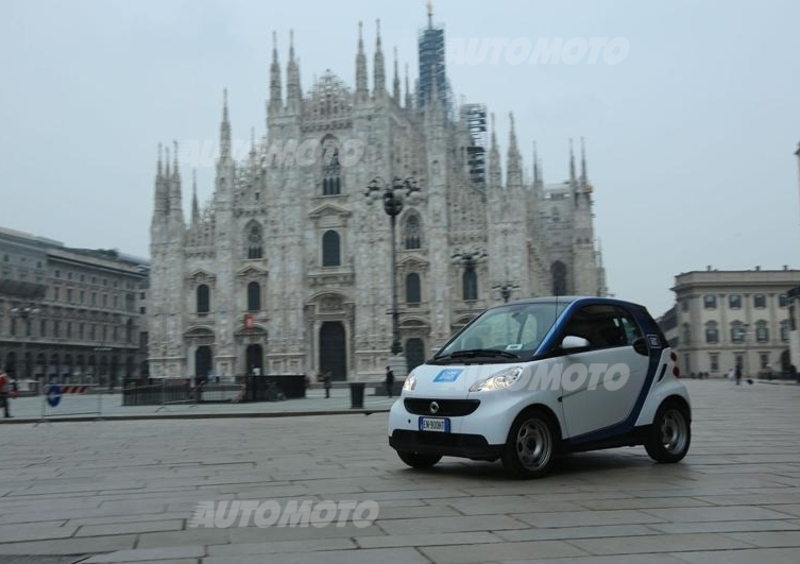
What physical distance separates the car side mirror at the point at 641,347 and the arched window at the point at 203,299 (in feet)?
146

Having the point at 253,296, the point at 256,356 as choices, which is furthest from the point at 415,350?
the point at 253,296

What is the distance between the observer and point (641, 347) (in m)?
7.89

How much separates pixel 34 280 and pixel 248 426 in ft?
171

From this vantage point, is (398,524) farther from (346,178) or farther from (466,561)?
(346,178)

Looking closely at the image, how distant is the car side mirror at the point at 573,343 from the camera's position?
7.05 m

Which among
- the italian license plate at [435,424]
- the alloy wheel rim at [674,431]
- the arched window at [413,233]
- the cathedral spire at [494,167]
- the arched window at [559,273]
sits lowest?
the alloy wheel rim at [674,431]

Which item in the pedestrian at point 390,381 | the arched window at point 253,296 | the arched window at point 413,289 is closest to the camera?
the pedestrian at point 390,381

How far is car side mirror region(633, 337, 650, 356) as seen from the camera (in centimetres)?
786

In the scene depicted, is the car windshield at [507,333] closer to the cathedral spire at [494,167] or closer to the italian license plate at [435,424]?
the italian license plate at [435,424]

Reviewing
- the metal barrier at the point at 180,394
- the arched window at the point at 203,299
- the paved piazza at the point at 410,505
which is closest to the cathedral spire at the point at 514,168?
the arched window at the point at 203,299

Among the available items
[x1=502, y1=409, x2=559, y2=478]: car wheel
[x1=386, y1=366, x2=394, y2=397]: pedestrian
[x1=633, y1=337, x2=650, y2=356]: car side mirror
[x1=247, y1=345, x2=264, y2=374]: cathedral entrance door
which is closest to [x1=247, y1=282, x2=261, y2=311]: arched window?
[x1=247, y1=345, x2=264, y2=374]: cathedral entrance door

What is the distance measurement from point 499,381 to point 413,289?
40.1 m

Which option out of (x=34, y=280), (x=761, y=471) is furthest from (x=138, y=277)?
(x=761, y=471)

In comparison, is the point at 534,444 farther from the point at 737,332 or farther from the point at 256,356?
the point at 737,332
